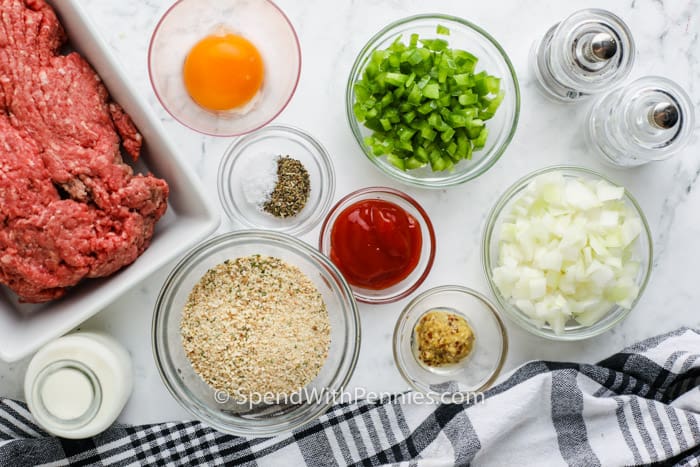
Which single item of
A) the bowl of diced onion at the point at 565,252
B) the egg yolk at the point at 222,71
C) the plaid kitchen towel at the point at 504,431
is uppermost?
the egg yolk at the point at 222,71

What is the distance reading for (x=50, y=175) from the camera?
1727 millimetres

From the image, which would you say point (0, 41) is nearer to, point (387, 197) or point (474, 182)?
point (387, 197)

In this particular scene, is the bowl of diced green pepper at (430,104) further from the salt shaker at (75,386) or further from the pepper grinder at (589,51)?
the salt shaker at (75,386)

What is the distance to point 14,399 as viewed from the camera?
2.16 m

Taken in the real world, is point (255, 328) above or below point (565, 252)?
below

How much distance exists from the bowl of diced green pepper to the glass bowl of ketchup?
0.36ft

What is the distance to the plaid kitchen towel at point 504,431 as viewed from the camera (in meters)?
2.16

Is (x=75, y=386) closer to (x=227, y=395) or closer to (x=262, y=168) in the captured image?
(x=227, y=395)

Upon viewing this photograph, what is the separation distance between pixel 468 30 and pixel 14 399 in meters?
1.82

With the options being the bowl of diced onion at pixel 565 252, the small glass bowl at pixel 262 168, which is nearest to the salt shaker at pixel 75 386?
the small glass bowl at pixel 262 168

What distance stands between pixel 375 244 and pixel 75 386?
37.4 inches

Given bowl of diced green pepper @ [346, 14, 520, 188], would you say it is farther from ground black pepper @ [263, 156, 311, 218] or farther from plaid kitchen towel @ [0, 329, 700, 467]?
plaid kitchen towel @ [0, 329, 700, 467]

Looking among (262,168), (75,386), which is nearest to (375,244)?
(262,168)

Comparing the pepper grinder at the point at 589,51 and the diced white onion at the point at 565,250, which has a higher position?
the pepper grinder at the point at 589,51
